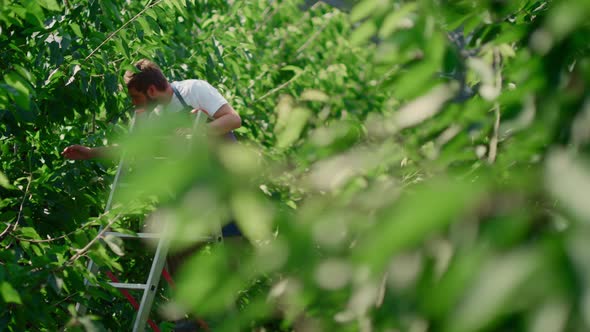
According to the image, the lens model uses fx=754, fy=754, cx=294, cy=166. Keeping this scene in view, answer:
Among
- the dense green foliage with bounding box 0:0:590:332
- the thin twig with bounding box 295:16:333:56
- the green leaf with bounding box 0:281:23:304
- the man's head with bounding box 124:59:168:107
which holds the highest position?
the dense green foliage with bounding box 0:0:590:332

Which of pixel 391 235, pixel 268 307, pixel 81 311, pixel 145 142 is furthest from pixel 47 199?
pixel 391 235

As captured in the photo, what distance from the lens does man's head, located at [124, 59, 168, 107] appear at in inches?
147

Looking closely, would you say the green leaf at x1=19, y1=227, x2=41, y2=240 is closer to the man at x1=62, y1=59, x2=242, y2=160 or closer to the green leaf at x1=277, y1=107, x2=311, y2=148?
the man at x1=62, y1=59, x2=242, y2=160

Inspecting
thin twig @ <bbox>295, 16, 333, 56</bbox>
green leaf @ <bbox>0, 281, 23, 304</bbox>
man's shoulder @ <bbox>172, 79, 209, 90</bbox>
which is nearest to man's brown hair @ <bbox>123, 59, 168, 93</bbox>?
man's shoulder @ <bbox>172, 79, 209, 90</bbox>

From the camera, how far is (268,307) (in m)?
0.99

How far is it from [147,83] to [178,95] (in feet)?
0.56

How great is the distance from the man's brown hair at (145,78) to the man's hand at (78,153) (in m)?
0.44

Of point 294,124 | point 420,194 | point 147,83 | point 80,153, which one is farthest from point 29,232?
point 420,194

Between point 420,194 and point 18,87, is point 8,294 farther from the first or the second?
point 420,194

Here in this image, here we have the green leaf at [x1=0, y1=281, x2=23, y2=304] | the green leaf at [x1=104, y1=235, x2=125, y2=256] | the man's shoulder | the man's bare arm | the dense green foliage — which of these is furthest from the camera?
the man's shoulder

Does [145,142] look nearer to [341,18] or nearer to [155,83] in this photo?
[155,83]

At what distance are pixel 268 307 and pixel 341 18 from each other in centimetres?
674

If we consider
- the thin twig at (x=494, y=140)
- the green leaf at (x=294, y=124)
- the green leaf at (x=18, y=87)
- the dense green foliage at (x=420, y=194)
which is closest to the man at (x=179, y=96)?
the green leaf at (x=18, y=87)

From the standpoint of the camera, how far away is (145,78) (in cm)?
374
